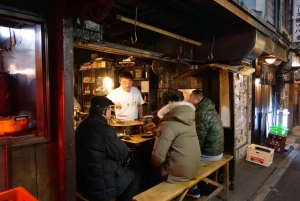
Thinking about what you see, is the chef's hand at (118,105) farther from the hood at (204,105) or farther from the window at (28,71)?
the window at (28,71)

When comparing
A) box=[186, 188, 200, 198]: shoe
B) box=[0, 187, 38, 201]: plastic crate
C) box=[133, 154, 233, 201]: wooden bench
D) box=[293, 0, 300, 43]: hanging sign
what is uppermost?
box=[293, 0, 300, 43]: hanging sign

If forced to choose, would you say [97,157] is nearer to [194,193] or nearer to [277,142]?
[194,193]

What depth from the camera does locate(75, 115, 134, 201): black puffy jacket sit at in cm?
341

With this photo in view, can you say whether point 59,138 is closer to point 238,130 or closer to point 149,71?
point 149,71

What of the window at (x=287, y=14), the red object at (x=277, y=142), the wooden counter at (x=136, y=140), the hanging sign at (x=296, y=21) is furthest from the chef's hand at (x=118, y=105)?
the window at (x=287, y=14)

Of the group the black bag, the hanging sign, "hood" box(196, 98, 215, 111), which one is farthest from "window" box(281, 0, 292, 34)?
the black bag

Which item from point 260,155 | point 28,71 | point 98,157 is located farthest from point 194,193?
point 28,71

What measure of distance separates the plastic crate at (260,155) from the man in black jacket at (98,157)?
18.8 feet

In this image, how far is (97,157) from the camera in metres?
3.41

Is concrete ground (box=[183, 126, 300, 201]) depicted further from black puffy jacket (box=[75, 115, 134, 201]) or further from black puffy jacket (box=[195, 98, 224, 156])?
black puffy jacket (box=[75, 115, 134, 201])

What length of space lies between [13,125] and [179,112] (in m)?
2.56

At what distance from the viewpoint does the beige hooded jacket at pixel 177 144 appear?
3.81 meters

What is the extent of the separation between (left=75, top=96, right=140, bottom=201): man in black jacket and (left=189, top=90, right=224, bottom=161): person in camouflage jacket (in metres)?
2.11

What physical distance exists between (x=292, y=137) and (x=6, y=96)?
13.8 m
